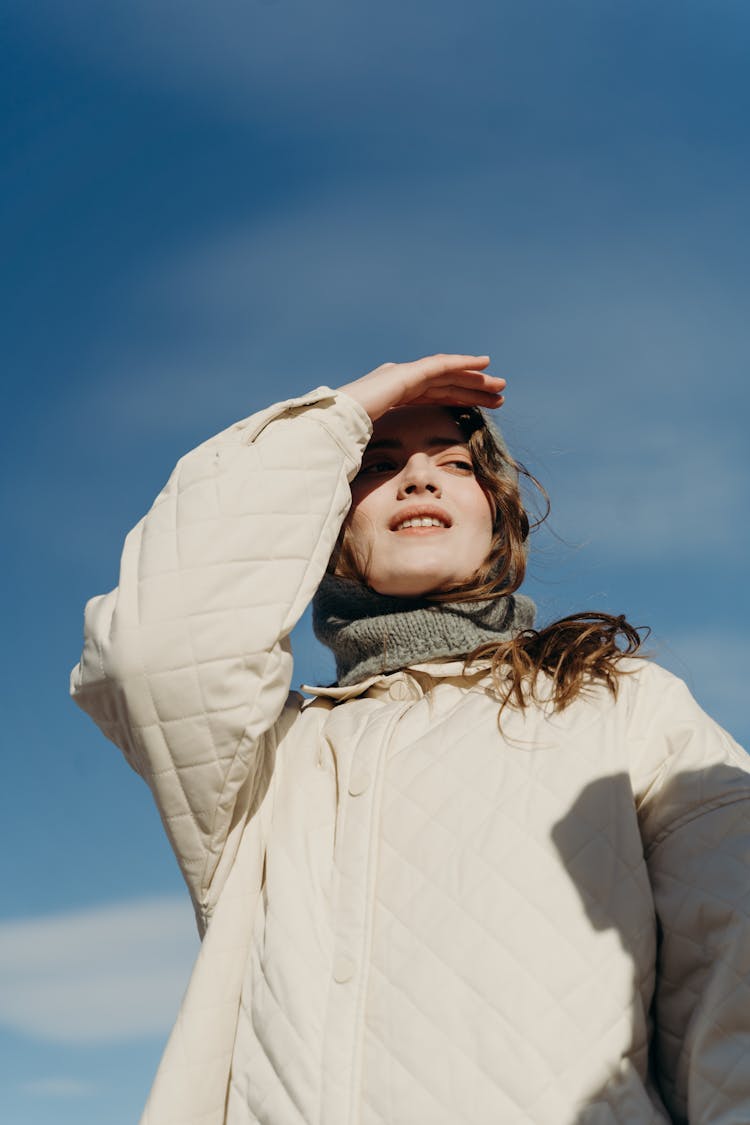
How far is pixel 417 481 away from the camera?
119 inches

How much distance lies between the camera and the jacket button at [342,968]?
7.14ft

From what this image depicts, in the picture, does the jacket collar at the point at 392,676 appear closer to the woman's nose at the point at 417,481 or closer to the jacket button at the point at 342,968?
the woman's nose at the point at 417,481

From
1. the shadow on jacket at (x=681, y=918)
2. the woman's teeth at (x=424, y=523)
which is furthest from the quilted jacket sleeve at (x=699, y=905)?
the woman's teeth at (x=424, y=523)

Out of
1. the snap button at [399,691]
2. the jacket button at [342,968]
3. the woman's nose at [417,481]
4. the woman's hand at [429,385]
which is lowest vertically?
the jacket button at [342,968]

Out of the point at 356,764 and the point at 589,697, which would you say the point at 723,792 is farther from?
the point at 356,764

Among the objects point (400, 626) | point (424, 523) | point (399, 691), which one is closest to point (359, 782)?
point (399, 691)

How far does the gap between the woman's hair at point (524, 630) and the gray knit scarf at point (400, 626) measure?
1.5 inches

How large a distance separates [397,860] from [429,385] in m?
1.34

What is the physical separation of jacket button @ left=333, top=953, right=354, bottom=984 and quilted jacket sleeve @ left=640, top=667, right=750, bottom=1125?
0.60 metres

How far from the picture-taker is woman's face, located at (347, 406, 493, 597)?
116 inches

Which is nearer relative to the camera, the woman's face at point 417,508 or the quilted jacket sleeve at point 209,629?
the quilted jacket sleeve at point 209,629

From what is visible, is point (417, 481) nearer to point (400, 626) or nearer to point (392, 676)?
point (400, 626)

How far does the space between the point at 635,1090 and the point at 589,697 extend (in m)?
0.79

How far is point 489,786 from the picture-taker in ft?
7.66
